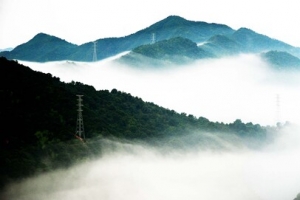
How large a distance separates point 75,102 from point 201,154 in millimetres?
32153

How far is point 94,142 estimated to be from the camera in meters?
65.2

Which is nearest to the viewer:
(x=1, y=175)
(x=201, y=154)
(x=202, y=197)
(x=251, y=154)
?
(x=1, y=175)

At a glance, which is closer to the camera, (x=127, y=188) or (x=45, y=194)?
(x=45, y=194)

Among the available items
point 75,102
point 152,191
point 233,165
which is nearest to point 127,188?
point 152,191

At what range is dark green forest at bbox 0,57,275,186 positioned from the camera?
174 ft

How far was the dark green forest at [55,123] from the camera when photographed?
174ft

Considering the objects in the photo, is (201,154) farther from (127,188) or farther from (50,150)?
(50,150)

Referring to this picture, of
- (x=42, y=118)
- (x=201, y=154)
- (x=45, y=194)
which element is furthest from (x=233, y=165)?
(x=45, y=194)

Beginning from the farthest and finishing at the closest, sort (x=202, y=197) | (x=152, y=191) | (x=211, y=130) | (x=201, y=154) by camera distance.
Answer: (x=211, y=130)
(x=201, y=154)
(x=202, y=197)
(x=152, y=191)

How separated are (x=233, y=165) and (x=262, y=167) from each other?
17872mm

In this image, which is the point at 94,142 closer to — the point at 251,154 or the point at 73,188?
the point at 73,188

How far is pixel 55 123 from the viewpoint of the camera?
62406 mm

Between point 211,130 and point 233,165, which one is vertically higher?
point 211,130

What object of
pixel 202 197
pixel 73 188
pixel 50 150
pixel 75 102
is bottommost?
pixel 202 197
